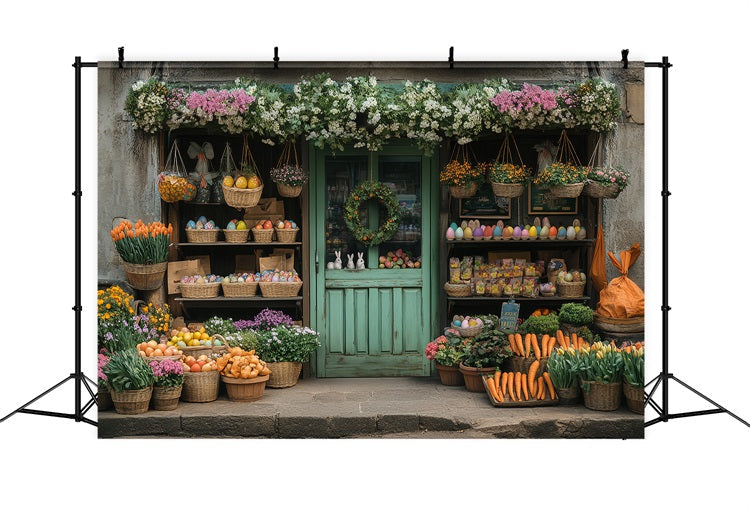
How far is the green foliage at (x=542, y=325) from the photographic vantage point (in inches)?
314

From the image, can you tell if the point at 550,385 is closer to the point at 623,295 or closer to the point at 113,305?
the point at 623,295

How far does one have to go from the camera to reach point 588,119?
7867 mm

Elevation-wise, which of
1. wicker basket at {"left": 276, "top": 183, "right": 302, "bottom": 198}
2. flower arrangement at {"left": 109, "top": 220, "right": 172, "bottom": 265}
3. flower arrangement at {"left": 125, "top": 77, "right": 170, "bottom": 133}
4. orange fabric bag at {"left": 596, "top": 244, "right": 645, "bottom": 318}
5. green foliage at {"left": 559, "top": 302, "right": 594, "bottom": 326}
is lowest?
green foliage at {"left": 559, "top": 302, "right": 594, "bottom": 326}

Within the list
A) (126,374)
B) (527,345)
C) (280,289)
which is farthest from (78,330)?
(527,345)

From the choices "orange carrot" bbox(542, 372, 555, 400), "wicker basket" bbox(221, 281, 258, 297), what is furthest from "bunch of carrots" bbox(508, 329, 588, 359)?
"wicker basket" bbox(221, 281, 258, 297)

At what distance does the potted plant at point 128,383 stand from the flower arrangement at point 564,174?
391 cm

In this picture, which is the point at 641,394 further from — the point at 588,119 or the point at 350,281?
the point at 350,281

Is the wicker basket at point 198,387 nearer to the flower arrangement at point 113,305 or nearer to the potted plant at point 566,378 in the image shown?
the flower arrangement at point 113,305

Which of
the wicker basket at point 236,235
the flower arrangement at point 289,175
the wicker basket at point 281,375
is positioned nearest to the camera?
the wicker basket at point 281,375

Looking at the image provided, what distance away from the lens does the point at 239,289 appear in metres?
8.67

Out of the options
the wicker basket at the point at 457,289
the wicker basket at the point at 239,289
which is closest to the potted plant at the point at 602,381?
the wicker basket at the point at 457,289

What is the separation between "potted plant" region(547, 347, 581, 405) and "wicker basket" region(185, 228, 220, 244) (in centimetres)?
364

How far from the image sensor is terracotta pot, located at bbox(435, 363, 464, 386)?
26.7 feet
